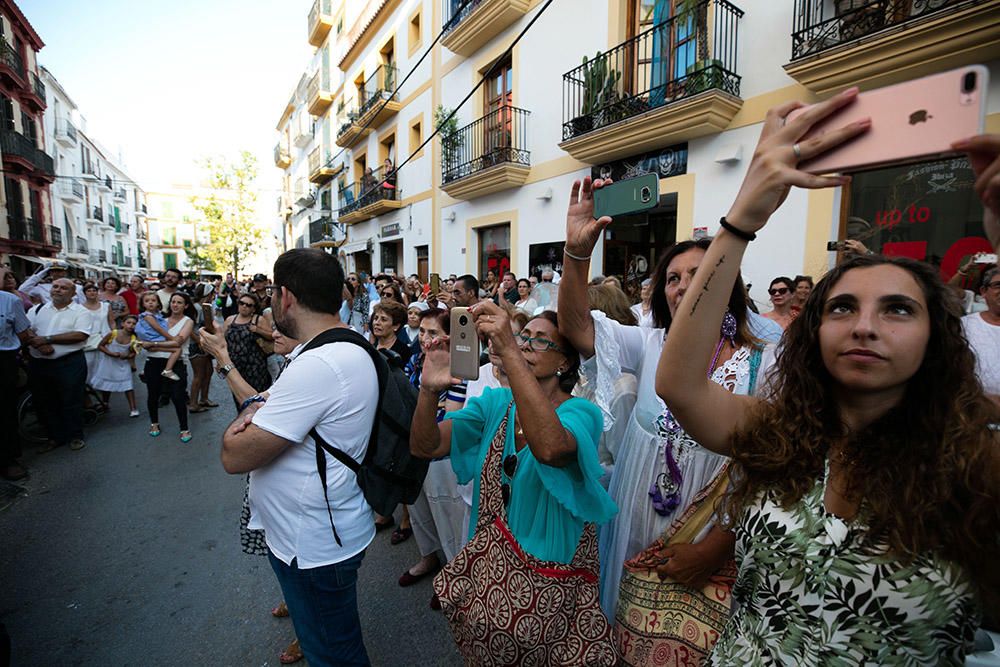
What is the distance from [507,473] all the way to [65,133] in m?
39.8

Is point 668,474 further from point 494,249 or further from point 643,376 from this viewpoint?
point 494,249

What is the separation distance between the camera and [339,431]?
5.91ft

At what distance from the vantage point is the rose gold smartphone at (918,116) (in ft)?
2.22

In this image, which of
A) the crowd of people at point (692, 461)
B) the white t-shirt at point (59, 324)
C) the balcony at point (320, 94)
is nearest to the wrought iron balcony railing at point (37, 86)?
the balcony at point (320, 94)

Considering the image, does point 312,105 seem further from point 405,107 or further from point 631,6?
point 631,6

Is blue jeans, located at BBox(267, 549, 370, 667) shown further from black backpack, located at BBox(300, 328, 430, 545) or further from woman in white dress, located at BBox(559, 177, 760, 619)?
woman in white dress, located at BBox(559, 177, 760, 619)

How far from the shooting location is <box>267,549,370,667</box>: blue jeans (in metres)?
1.84

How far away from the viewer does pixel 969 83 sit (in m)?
0.67

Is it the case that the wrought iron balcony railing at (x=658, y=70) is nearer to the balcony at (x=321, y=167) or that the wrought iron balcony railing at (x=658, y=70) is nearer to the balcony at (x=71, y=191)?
the balcony at (x=321, y=167)

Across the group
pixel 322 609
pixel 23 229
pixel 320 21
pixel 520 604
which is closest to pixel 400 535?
pixel 322 609

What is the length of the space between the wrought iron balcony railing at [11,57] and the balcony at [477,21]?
795 inches

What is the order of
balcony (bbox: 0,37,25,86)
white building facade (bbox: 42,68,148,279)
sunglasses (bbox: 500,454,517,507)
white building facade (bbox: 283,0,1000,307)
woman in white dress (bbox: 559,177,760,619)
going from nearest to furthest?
sunglasses (bbox: 500,454,517,507) → woman in white dress (bbox: 559,177,760,619) → white building facade (bbox: 283,0,1000,307) → balcony (bbox: 0,37,25,86) → white building facade (bbox: 42,68,148,279)

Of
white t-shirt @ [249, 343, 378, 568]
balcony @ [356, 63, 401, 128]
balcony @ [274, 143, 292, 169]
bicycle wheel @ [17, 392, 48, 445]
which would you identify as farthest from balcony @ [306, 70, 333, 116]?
white t-shirt @ [249, 343, 378, 568]

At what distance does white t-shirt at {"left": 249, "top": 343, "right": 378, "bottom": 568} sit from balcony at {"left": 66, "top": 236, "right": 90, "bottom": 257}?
37.0m
